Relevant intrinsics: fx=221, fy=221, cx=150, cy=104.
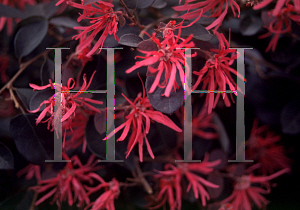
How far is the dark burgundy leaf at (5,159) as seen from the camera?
1.24 feet

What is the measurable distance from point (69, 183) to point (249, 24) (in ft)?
1.53

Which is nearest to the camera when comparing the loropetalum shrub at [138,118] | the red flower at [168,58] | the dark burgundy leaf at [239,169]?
the red flower at [168,58]

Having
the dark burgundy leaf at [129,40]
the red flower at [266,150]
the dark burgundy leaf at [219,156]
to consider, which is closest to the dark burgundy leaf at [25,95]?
the dark burgundy leaf at [129,40]

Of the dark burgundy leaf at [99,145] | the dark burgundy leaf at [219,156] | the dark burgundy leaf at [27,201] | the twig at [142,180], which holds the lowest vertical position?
the dark burgundy leaf at [27,201]

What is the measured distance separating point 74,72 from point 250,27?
0.34m

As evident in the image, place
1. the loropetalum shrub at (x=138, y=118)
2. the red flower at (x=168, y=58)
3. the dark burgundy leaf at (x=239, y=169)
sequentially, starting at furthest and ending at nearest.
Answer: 1. the dark burgundy leaf at (x=239, y=169)
2. the loropetalum shrub at (x=138, y=118)
3. the red flower at (x=168, y=58)

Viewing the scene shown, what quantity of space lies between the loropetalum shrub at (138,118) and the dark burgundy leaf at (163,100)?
4 centimetres

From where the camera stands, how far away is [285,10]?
361 mm

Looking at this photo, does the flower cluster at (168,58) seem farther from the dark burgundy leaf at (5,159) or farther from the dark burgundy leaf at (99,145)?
the dark burgundy leaf at (5,159)

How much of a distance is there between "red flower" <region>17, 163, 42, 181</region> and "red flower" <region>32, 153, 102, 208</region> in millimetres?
23

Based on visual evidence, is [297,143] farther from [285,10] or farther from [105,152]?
[105,152]

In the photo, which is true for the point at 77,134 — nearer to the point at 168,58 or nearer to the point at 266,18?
the point at 168,58

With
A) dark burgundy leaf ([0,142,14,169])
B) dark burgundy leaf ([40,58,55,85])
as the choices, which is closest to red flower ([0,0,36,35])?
dark burgundy leaf ([40,58,55,85])

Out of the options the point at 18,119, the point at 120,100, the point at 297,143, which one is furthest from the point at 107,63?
the point at 297,143
